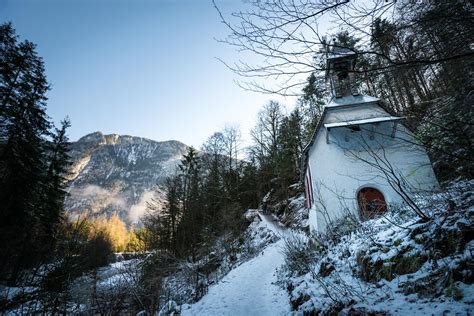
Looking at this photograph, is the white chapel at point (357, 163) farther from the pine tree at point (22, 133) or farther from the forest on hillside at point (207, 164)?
the pine tree at point (22, 133)

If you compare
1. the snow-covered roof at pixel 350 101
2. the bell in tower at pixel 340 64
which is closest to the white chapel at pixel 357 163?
the snow-covered roof at pixel 350 101

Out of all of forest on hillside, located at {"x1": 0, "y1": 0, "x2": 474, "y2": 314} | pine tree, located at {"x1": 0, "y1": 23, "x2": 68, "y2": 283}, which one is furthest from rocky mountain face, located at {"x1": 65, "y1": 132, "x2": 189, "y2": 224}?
pine tree, located at {"x1": 0, "y1": 23, "x2": 68, "y2": 283}

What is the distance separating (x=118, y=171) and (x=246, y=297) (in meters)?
153

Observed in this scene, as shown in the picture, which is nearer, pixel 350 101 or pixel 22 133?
pixel 350 101

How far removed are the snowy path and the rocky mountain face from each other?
86.3m

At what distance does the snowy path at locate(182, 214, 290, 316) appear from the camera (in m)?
6.10

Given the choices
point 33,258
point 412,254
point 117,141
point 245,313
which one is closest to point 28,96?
point 33,258

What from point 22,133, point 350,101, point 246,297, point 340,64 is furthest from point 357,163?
point 22,133

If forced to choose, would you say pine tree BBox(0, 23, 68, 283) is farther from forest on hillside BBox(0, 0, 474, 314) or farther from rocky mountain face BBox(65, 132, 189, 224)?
A: rocky mountain face BBox(65, 132, 189, 224)

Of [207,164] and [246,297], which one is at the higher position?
[207,164]

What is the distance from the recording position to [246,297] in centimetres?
722

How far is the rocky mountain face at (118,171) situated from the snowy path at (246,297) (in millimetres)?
86313

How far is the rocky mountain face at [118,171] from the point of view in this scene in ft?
344

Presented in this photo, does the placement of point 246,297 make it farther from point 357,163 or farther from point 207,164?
point 207,164
